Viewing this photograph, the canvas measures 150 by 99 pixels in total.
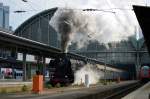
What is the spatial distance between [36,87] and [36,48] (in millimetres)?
50043

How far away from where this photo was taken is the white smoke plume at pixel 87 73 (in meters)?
79.8

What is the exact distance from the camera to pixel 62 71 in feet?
208

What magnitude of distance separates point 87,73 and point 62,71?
24338mm

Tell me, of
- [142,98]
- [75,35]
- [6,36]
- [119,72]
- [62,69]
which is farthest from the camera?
[119,72]

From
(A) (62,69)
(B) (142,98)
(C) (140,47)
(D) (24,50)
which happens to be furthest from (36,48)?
(C) (140,47)

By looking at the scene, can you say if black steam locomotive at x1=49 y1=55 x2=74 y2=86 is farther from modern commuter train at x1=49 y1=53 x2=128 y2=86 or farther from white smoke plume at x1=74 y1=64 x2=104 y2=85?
white smoke plume at x1=74 y1=64 x2=104 y2=85

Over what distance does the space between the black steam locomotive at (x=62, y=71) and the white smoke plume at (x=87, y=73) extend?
31.8ft

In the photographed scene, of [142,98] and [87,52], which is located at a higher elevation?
[87,52]

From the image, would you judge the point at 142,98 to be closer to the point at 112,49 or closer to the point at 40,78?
the point at 40,78

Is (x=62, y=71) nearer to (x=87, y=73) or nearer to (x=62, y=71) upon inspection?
(x=62, y=71)

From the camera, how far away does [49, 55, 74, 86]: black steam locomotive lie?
63.0 meters

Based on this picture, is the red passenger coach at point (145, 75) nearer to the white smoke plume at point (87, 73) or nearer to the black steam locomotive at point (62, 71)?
the white smoke plume at point (87, 73)

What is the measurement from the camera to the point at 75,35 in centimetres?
7562

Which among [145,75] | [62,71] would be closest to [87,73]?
[62,71]
